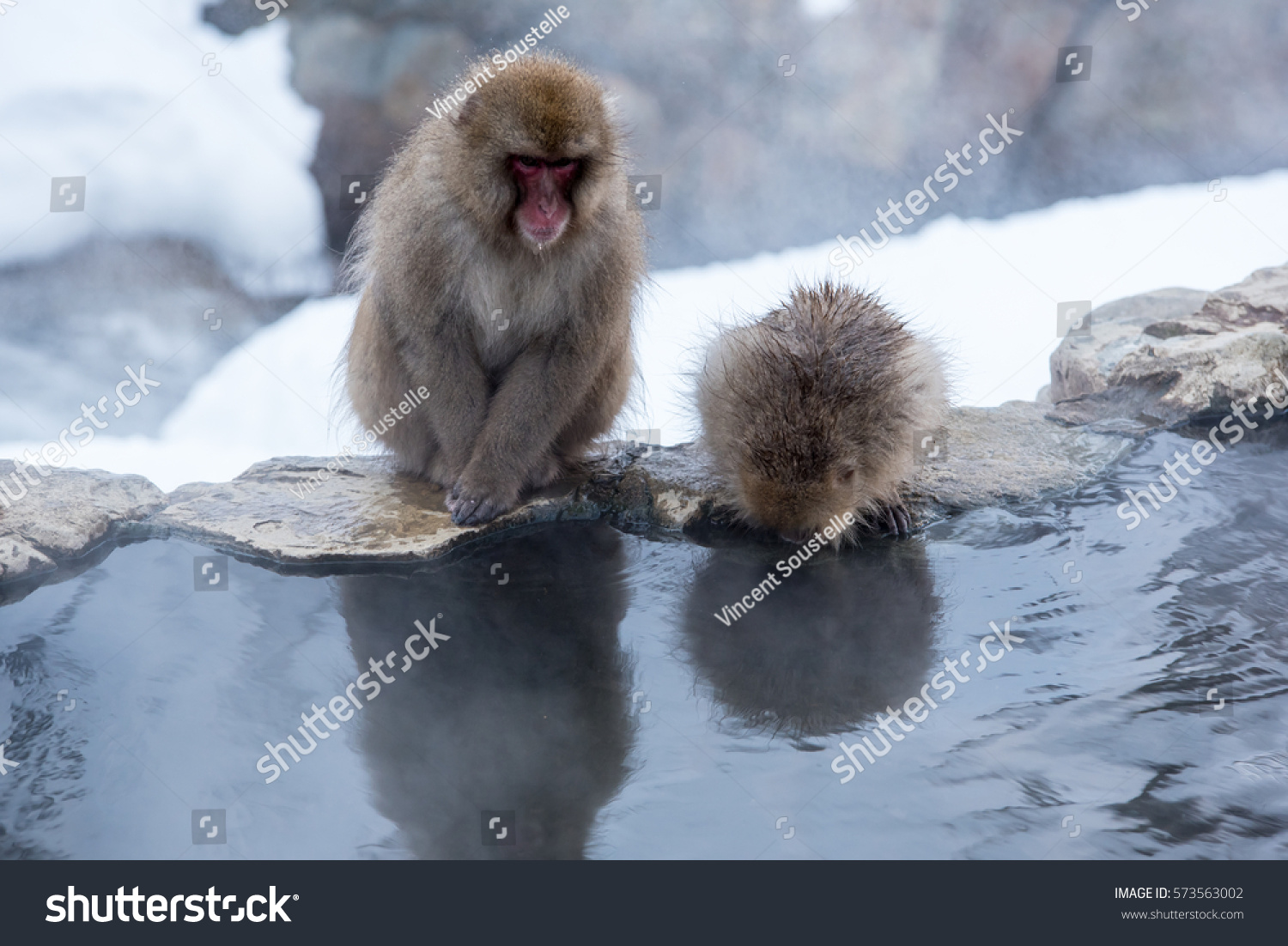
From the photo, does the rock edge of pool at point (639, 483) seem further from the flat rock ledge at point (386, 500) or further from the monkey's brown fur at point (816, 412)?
the monkey's brown fur at point (816, 412)

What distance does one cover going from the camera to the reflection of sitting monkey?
307cm

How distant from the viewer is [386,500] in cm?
440

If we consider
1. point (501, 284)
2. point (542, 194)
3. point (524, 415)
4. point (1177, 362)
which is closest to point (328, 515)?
point (524, 415)

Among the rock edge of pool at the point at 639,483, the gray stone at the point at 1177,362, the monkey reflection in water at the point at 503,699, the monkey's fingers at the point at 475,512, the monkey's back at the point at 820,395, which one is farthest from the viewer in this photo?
the gray stone at the point at 1177,362

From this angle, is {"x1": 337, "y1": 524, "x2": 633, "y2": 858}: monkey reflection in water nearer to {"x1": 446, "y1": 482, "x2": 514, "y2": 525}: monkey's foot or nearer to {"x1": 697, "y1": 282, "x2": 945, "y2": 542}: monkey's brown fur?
{"x1": 446, "y1": 482, "x2": 514, "y2": 525}: monkey's foot

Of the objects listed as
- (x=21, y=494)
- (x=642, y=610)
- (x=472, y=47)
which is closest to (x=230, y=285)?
(x=472, y=47)

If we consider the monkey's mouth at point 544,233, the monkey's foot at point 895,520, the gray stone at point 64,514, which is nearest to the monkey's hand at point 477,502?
the monkey's mouth at point 544,233

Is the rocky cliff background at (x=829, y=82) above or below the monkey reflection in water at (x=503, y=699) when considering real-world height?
above

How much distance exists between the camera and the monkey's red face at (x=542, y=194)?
368 centimetres

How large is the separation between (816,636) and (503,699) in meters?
1.08

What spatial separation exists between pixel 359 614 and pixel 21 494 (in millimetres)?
1656

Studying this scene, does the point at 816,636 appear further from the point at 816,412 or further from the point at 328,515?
the point at 328,515

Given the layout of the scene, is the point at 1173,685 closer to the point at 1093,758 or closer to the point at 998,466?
the point at 1093,758

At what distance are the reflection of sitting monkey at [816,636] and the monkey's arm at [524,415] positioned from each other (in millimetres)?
883
